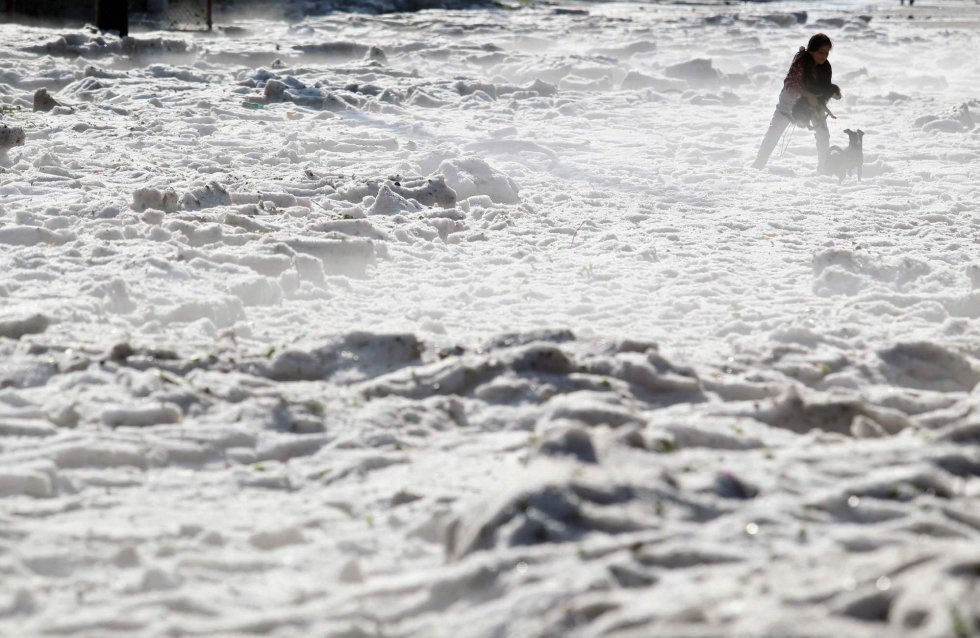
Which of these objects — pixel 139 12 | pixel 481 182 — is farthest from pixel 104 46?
pixel 481 182

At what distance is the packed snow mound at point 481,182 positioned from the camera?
7.09 metres

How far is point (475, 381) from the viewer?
3938 mm

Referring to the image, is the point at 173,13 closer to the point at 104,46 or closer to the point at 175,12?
the point at 175,12

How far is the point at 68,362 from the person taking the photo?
12.7ft

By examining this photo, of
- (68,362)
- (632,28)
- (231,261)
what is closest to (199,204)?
(231,261)

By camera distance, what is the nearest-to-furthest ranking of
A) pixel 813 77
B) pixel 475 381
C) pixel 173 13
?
1. pixel 475 381
2. pixel 813 77
3. pixel 173 13

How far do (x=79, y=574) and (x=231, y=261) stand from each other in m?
2.95

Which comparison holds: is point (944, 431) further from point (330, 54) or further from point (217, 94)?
point (330, 54)

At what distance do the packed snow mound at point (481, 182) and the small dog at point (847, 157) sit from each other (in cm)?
258

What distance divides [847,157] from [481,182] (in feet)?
9.53

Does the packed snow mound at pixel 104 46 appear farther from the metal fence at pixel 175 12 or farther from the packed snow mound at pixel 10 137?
the packed snow mound at pixel 10 137

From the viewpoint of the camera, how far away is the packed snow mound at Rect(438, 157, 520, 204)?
23.2 ft

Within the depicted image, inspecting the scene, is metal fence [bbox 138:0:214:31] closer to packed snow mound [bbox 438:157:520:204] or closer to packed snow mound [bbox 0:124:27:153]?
packed snow mound [bbox 0:124:27:153]

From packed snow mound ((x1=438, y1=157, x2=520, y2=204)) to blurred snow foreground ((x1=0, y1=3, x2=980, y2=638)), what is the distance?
43 mm
